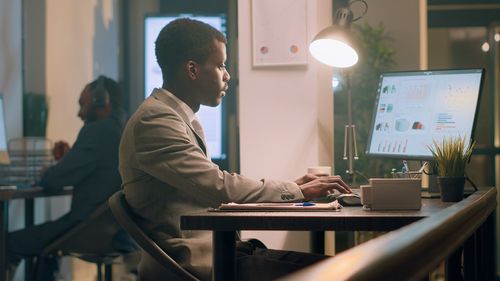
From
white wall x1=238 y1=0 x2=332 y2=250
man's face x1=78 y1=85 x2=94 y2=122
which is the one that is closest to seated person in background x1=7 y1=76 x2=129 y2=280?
man's face x1=78 y1=85 x2=94 y2=122

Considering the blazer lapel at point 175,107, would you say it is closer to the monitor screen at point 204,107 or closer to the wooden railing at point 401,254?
the wooden railing at point 401,254

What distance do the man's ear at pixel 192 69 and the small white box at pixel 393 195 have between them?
2.35 feet

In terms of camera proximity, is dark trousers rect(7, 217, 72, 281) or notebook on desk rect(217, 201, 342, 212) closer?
notebook on desk rect(217, 201, 342, 212)

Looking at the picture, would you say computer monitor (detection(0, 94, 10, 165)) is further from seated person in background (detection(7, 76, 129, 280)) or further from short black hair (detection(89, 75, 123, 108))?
short black hair (detection(89, 75, 123, 108))

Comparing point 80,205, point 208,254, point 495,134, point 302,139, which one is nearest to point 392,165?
point 495,134

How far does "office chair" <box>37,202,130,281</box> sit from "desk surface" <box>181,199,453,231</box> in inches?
88.6

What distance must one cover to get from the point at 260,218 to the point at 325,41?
159cm

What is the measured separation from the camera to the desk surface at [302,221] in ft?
6.63

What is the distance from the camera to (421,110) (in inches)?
132

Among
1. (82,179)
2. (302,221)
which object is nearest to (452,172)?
(302,221)

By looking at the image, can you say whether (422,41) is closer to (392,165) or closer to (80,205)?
(392,165)

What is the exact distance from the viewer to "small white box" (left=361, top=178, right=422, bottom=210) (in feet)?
7.30

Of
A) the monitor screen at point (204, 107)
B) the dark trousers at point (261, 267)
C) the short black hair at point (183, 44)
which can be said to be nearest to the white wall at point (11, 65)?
the monitor screen at point (204, 107)

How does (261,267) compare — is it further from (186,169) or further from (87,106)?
(87,106)
